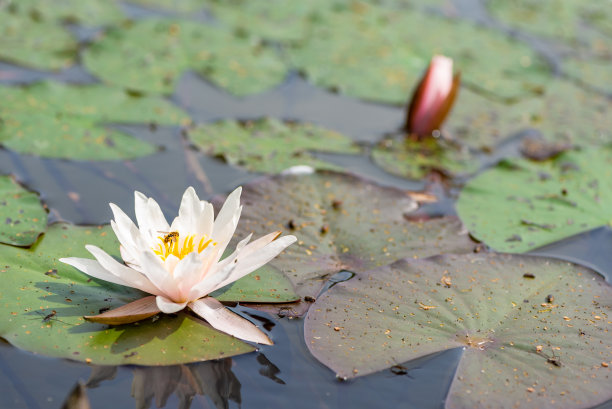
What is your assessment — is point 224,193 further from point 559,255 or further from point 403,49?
point 403,49

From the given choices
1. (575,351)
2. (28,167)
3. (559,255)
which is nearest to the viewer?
(575,351)

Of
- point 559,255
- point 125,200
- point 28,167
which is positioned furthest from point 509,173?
point 28,167

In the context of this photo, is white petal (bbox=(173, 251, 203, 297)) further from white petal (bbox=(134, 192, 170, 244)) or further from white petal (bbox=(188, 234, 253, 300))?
white petal (bbox=(134, 192, 170, 244))

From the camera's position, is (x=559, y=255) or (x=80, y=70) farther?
(x=80, y=70)

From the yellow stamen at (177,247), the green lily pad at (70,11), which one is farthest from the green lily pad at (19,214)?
the green lily pad at (70,11)

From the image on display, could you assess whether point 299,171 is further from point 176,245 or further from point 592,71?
point 592,71

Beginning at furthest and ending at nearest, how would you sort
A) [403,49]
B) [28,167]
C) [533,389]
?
[403,49], [28,167], [533,389]

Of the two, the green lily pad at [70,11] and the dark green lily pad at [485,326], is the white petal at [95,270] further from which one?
the green lily pad at [70,11]
